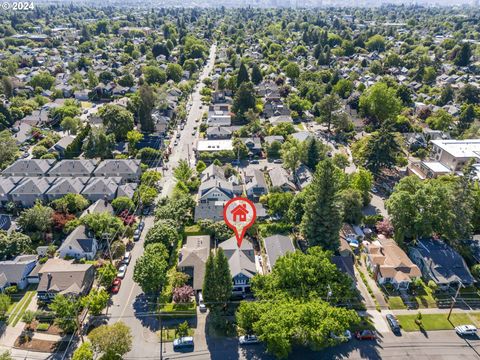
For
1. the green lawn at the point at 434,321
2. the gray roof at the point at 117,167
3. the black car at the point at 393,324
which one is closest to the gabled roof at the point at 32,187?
the gray roof at the point at 117,167

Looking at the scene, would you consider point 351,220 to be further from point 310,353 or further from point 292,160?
point 310,353

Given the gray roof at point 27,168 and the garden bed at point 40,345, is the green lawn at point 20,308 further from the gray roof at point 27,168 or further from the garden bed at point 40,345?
the gray roof at point 27,168

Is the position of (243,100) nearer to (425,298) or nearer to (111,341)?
(425,298)

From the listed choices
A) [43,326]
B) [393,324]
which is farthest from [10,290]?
[393,324]

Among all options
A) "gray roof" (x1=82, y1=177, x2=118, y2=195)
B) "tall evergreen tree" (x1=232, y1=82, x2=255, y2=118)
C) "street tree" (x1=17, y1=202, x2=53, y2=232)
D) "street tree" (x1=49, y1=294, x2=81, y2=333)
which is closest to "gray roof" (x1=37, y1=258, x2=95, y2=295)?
"street tree" (x1=49, y1=294, x2=81, y2=333)

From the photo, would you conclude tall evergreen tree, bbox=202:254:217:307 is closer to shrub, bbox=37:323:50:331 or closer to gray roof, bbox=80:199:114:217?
shrub, bbox=37:323:50:331
